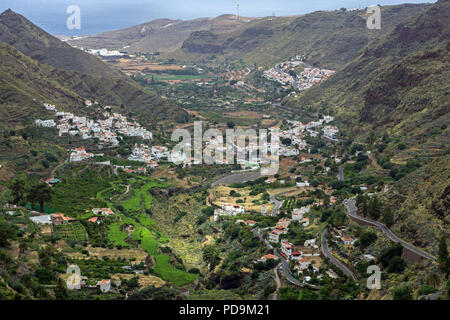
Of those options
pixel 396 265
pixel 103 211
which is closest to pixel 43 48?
pixel 103 211

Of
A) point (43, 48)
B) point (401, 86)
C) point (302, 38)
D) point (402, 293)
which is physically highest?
point (302, 38)

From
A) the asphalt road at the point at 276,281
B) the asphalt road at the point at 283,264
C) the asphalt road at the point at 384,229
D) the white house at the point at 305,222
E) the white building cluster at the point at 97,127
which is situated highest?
the white building cluster at the point at 97,127

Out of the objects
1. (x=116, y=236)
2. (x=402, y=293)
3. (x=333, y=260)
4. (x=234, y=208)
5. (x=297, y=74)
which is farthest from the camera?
(x=297, y=74)

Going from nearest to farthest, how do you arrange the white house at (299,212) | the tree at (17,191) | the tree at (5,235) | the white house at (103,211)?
the tree at (5,235)
the tree at (17,191)
the white house at (299,212)
the white house at (103,211)

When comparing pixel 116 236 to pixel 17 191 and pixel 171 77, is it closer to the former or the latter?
pixel 17 191

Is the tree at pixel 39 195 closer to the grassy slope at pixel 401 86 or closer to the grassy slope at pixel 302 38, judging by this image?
the grassy slope at pixel 401 86

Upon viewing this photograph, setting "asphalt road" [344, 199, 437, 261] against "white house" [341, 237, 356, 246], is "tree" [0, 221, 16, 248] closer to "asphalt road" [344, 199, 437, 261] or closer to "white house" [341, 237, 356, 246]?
"white house" [341, 237, 356, 246]

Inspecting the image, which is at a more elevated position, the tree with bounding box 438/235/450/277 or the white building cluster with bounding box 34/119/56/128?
the white building cluster with bounding box 34/119/56/128

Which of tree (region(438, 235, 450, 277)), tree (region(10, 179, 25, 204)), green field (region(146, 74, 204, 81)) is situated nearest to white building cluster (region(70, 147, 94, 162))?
tree (region(10, 179, 25, 204))

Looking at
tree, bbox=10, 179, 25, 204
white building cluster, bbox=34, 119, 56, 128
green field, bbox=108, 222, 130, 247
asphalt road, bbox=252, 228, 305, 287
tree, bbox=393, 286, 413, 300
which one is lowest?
asphalt road, bbox=252, 228, 305, 287

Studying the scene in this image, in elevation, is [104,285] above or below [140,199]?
below

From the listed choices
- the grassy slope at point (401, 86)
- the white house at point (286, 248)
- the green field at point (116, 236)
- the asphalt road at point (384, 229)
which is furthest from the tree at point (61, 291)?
the grassy slope at point (401, 86)

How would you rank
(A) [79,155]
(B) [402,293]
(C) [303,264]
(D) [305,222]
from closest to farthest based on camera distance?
(B) [402,293]
(C) [303,264]
(D) [305,222]
(A) [79,155]
